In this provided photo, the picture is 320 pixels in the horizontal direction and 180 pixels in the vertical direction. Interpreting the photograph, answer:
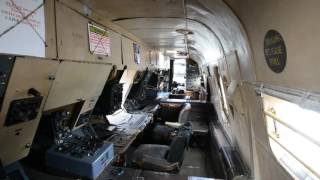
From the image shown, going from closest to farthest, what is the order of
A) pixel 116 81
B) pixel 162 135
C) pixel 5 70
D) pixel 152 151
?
pixel 5 70, pixel 116 81, pixel 152 151, pixel 162 135

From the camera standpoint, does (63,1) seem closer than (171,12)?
Yes

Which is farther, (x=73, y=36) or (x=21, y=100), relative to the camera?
(x=73, y=36)

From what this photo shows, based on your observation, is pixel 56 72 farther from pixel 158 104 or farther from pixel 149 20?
pixel 158 104

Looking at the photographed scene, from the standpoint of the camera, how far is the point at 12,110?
4.83 ft

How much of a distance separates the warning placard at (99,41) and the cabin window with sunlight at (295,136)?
1.57 metres

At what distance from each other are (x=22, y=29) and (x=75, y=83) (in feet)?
2.69

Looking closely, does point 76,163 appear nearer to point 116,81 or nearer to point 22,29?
point 22,29

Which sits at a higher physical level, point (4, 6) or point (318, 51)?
point (4, 6)

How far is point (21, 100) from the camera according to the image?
1.52m

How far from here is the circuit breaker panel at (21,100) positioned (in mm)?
1339

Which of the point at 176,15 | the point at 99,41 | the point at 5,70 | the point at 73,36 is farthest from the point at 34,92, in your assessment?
the point at 176,15

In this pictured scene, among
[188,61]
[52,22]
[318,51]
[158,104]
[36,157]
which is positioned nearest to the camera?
[318,51]

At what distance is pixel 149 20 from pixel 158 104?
4067mm

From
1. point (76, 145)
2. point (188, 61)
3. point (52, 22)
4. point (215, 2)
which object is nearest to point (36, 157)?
point (76, 145)
